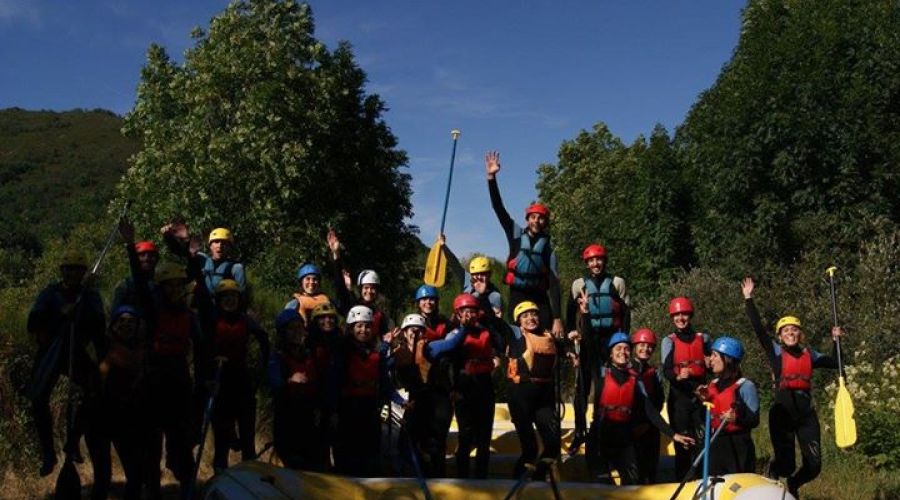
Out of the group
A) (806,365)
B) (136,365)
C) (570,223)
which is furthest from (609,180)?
(136,365)

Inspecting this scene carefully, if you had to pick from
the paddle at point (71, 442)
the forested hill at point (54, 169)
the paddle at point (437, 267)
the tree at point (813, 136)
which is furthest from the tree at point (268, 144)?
the forested hill at point (54, 169)

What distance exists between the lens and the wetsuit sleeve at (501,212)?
28.1 feet

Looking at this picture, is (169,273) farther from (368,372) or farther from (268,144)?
(268,144)

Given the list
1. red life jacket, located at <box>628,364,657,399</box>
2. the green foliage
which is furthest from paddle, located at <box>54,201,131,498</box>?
the green foliage

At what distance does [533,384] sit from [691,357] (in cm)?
160

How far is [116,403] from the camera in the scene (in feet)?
21.3

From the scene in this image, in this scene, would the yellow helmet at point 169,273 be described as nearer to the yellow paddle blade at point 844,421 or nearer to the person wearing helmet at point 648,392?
the person wearing helmet at point 648,392

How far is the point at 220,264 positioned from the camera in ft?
26.8

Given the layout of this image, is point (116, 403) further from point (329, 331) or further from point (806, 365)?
point (806, 365)

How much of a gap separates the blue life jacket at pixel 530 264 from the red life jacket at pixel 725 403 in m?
2.07

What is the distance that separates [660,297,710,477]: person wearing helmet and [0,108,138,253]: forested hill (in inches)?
1998

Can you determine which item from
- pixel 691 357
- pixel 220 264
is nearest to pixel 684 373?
pixel 691 357

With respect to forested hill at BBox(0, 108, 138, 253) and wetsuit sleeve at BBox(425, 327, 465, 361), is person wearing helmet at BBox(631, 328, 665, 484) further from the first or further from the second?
forested hill at BBox(0, 108, 138, 253)

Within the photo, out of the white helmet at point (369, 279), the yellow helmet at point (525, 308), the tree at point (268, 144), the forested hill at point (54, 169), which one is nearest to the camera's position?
the yellow helmet at point (525, 308)
